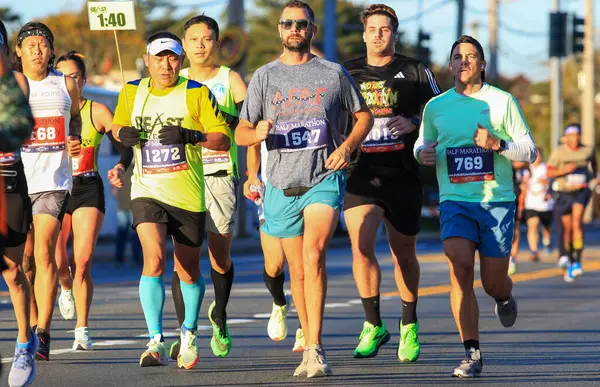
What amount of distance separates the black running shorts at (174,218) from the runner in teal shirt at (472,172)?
154cm

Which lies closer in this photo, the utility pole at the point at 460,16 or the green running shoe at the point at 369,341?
the green running shoe at the point at 369,341

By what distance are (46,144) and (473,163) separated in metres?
2.93

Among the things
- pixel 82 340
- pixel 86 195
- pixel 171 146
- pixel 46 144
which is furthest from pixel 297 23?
pixel 82 340

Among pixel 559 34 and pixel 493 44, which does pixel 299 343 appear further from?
pixel 493 44

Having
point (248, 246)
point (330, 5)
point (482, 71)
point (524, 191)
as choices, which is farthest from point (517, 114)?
point (330, 5)

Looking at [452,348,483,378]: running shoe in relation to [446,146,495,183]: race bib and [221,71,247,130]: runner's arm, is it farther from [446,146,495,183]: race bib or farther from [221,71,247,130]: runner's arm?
[221,71,247,130]: runner's arm

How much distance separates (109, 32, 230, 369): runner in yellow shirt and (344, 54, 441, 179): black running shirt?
1.16 m

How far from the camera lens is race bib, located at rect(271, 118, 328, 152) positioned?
8.94 metres

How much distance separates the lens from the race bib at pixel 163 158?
9.27 m

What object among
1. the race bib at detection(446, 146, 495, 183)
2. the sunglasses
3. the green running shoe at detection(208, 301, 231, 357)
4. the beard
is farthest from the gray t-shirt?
the green running shoe at detection(208, 301, 231, 357)

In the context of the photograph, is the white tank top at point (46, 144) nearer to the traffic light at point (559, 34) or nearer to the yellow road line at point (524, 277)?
the yellow road line at point (524, 277)

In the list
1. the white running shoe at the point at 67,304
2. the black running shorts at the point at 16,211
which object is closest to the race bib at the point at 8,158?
the black running shorts at the point at 16,211

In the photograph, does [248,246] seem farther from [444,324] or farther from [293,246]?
[293,246]

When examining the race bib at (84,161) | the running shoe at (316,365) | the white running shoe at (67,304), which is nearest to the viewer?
the running shoe at (316,365)
